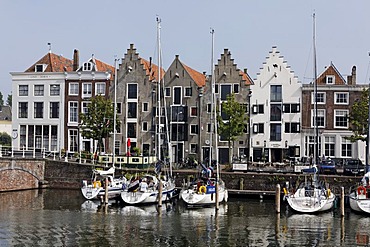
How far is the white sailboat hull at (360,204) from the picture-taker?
4082 cm

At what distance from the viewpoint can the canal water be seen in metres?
30.7

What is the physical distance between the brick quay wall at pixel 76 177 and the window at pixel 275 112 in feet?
43.0

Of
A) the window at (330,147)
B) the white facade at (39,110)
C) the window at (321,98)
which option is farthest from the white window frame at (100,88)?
the window at (330,147)

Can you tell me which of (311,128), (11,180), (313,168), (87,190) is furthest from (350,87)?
(11,180)

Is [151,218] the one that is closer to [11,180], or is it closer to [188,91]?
[11,180]

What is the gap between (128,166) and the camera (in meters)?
57.2

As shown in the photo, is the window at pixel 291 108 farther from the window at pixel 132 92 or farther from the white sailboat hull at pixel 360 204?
the white sailboat hull at pixel 360 204

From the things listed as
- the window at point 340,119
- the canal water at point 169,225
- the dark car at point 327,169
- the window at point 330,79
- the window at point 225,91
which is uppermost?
the window at point 330,79

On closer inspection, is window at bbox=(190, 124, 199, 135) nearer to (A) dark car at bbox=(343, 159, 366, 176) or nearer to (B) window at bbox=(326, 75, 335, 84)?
(B) window at bbox=(326, 75, 335, 84)

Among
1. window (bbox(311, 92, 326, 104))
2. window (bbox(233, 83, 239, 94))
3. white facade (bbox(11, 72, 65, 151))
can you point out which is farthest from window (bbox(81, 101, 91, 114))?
window (bbox(311, 92, 326, 104))

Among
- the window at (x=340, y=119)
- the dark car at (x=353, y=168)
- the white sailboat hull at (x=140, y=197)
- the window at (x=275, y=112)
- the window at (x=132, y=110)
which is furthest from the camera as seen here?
the window at (x=132, y=110)

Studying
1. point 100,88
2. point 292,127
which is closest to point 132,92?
point 100,88

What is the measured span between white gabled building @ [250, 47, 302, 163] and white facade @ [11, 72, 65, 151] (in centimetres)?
2331

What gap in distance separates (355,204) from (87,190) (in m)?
21.5
